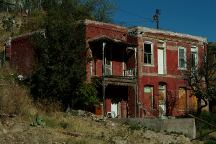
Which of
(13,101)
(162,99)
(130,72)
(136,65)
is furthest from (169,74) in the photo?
(13,101)

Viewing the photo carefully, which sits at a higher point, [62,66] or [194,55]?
[194,55]

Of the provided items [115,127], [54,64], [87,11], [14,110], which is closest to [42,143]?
[14,110]

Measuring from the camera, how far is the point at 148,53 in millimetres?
43531

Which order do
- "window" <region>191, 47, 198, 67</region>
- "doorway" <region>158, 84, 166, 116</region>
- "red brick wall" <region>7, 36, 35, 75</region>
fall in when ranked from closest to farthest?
"red brick wall" <region>7, 36, 35, 75</region>
"doorway" <region>158, 84, 166, 116</region>
"window" <region>191, 47, 198, 67</region>

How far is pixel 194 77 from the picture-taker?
44250mm

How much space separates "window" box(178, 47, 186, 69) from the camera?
46.2 metres

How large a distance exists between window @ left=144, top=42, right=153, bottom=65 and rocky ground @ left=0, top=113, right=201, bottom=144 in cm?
1140

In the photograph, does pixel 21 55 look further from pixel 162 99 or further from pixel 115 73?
pixel 162 99

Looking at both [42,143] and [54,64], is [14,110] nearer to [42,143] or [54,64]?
[42,143]

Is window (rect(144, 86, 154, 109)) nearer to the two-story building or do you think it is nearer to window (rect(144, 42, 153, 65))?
the two-story building

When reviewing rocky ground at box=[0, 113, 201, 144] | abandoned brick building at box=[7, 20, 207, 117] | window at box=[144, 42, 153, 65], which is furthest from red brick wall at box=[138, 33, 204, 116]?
rocky ground at box=[0, 113, 201, 144]

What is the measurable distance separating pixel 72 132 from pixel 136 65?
1642 centimetres

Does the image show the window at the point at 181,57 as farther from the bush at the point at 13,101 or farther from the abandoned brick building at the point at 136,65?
the bush at the point at 13,101

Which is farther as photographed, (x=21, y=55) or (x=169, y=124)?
(x=21, y=55)
